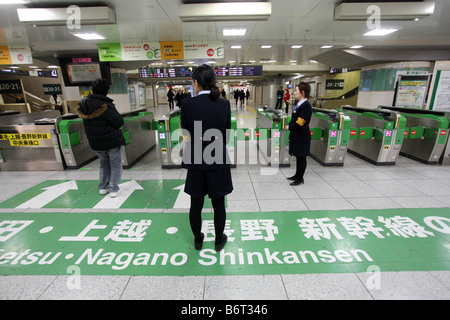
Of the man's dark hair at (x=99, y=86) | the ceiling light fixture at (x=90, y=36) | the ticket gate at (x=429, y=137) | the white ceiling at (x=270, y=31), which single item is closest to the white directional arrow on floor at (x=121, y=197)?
the man's dark hair at (x=99, y=86)

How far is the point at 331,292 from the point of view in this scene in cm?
185

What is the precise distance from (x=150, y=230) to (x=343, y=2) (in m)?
4.58

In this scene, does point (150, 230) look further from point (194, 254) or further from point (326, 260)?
point (326, 260)

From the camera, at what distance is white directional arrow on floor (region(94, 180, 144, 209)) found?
3.31 metres

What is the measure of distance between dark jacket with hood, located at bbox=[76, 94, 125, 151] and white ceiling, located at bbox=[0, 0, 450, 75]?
6.64 feet

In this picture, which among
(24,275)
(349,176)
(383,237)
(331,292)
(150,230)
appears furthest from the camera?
(349,176)

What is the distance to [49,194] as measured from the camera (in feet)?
12.2

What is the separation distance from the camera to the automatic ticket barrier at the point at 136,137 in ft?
16.4

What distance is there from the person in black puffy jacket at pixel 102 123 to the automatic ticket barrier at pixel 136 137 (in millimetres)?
1180

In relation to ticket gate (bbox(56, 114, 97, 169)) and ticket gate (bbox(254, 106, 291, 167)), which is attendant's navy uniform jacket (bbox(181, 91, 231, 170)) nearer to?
ticket gate (bbox(254, 106, 291, 167))

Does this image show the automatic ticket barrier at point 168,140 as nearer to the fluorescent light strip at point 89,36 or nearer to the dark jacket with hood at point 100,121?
the dark jacket with hood at point 100,121

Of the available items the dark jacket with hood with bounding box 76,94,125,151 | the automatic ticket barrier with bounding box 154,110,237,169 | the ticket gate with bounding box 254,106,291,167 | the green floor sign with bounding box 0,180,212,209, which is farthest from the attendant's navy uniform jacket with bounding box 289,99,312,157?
the dark jacket with hood with bounding box 76,94,125,151

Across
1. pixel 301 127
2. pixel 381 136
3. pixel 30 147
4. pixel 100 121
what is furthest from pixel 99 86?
pixel 381 136

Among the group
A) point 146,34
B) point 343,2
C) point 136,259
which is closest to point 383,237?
point 136,259
